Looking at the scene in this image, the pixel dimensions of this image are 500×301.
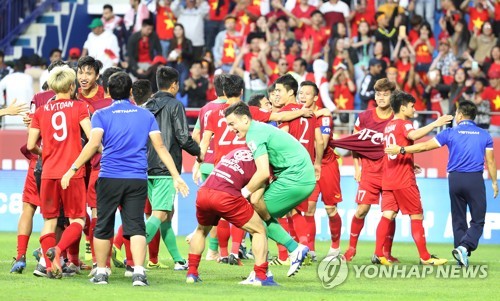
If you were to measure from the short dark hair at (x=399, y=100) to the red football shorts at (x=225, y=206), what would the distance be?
4.06 meters

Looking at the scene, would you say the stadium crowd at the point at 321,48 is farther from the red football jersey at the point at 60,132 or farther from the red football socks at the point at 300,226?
the red football jersey at the point at 60,132

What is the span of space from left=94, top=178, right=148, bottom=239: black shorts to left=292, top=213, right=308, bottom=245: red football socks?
11.1ft

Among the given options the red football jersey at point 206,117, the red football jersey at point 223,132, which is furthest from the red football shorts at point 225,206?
the red football jersey at point 206,117

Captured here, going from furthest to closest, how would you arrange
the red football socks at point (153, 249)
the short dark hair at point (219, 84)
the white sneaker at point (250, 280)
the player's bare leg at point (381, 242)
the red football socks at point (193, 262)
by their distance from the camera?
the player's bare leg at point (381, 242), the short dark hair at point (219, 84), the red football socks at point (153, 249), the red football socks at point (193, 262), the white sneaker at point (250, 280)

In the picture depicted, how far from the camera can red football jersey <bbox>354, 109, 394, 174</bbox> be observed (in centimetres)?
1578

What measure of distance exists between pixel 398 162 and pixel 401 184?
30 cm

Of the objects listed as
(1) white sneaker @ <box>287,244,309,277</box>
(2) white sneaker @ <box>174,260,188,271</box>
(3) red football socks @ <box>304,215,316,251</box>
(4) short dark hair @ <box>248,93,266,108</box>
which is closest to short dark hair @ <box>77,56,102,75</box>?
(2) white sneaker @ <box>174,260,188,271</box>

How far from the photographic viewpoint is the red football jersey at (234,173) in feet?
38.5

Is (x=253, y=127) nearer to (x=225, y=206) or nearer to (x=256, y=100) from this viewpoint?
(x=225, y=206)

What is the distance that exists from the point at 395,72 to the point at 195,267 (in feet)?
38.6

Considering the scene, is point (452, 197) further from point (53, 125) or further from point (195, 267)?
point (53, 125)

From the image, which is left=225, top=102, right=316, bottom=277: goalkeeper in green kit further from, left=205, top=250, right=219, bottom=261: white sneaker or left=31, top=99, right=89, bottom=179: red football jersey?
left=205, top=250, right=219, bottom=261: white sneaker

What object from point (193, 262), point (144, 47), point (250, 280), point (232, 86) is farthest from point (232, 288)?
point (144, 47)

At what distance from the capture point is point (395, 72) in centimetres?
2312
